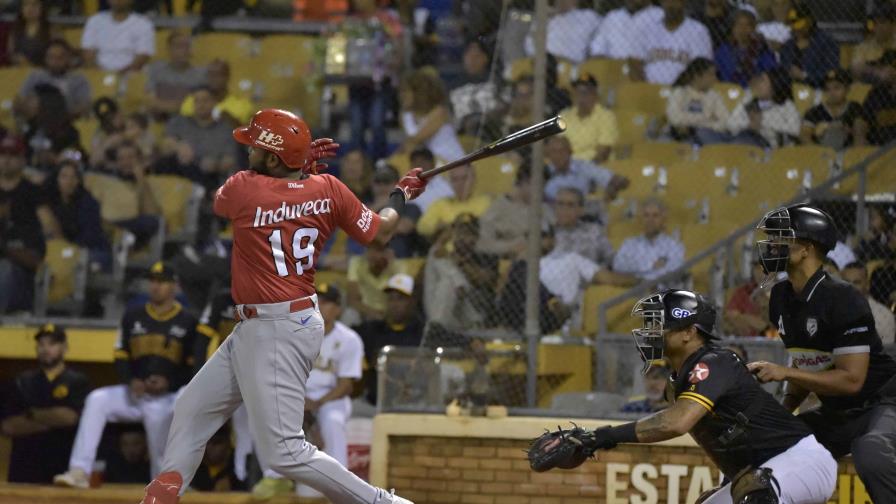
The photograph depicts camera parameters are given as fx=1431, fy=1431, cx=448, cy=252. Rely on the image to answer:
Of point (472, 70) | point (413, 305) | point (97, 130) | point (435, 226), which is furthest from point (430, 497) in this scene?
point (97, 130)

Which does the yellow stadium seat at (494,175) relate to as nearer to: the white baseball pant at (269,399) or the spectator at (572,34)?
the spectator at (572,34)

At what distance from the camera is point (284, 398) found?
591 centimetres

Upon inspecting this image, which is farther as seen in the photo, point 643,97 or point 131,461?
point 643,97

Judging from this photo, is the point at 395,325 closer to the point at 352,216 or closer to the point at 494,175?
the point at 494,175

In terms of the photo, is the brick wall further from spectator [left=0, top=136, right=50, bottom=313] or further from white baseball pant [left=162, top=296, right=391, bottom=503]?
spectator [left=0, top=136, right=50, bottom=313]

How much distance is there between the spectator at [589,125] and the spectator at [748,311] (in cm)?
192

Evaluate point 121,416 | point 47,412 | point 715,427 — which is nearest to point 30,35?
point 47,412

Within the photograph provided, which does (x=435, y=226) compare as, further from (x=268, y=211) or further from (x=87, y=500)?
(x=268, y=211)

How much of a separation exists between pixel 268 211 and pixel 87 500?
365cm

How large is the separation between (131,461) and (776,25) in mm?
5363

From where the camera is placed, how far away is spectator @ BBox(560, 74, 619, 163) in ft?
34.3

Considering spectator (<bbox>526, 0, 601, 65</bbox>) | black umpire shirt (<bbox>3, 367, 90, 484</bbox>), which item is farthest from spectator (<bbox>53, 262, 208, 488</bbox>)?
spectator (<bbox>526, 0, 601, 65</bbox>)

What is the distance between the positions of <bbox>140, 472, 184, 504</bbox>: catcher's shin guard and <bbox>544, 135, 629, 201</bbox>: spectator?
4.71 meters

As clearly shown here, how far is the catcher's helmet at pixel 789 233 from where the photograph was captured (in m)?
5.82
